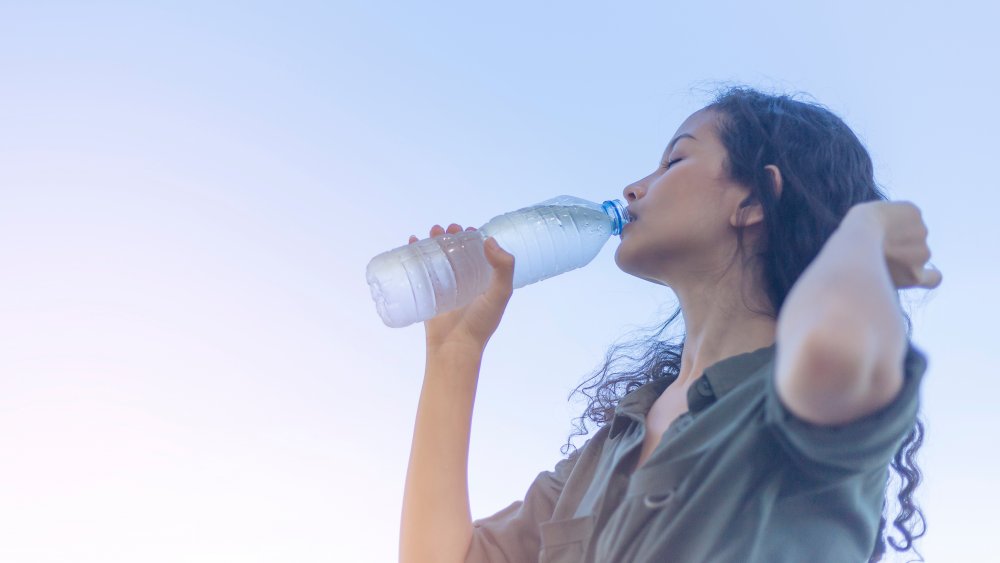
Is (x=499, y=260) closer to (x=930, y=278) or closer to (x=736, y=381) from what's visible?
(x=736, y=381)

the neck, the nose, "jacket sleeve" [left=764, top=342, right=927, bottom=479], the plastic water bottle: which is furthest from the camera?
the plastic water bottle

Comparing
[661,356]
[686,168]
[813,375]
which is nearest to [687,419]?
[813,375]

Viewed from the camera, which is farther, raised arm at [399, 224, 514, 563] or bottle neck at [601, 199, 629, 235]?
bottle neck at [601, 199, 629, 235]

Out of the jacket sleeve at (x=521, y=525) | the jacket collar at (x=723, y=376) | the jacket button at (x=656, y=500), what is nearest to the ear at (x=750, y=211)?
the jacket collar at (x=723, y=376)

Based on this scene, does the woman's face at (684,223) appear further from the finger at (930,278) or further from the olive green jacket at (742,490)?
the finger at (930,278)

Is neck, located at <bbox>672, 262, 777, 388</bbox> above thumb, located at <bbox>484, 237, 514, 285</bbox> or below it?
below

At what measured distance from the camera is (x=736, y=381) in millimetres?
1322

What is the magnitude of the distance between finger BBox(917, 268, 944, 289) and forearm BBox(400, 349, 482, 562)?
86cm

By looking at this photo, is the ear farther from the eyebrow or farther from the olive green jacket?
the olive green jacket

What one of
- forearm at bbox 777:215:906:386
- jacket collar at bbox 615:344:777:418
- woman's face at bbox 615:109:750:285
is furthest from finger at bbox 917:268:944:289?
woman's face at bbox 615:109:750:285

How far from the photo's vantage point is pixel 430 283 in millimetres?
1931

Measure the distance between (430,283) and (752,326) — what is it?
0.67 metres

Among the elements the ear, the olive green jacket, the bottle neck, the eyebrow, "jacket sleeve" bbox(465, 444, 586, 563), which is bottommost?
the olive green jacket

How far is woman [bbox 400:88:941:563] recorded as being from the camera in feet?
3.08
